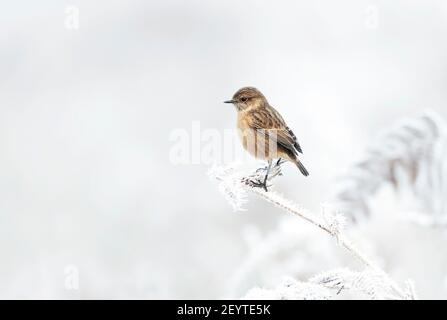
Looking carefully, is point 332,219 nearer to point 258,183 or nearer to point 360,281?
point 360,281

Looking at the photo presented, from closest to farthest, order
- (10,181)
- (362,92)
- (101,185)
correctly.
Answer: (10,181), (101,185), (362,92)

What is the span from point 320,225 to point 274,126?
2720mm

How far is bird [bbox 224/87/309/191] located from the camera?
5.18 meters

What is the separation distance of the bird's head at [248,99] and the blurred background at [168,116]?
3.59 ft

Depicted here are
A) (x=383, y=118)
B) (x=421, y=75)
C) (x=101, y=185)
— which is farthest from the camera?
(x=421, y=75)

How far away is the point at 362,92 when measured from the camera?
15578mm

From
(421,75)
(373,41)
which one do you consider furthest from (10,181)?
(373,41)

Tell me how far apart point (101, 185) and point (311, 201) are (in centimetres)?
296

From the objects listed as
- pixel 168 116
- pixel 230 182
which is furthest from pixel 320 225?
pixel 168 116

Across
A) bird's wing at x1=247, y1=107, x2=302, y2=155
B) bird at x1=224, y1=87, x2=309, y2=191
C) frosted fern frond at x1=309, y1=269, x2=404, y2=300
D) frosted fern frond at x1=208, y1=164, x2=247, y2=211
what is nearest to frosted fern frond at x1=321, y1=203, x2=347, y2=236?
frosted fern frond at x1=309, y1=269, x2=404, y2=300

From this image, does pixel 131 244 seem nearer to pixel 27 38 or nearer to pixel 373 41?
pixel 27 38

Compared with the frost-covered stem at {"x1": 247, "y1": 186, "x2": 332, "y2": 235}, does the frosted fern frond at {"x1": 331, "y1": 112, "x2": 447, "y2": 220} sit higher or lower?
higher

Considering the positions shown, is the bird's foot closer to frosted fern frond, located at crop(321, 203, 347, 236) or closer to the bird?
frosted fern frond, located at crop(321, 203, 347, 236)

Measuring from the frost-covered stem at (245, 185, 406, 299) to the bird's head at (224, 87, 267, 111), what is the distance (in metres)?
2.69
